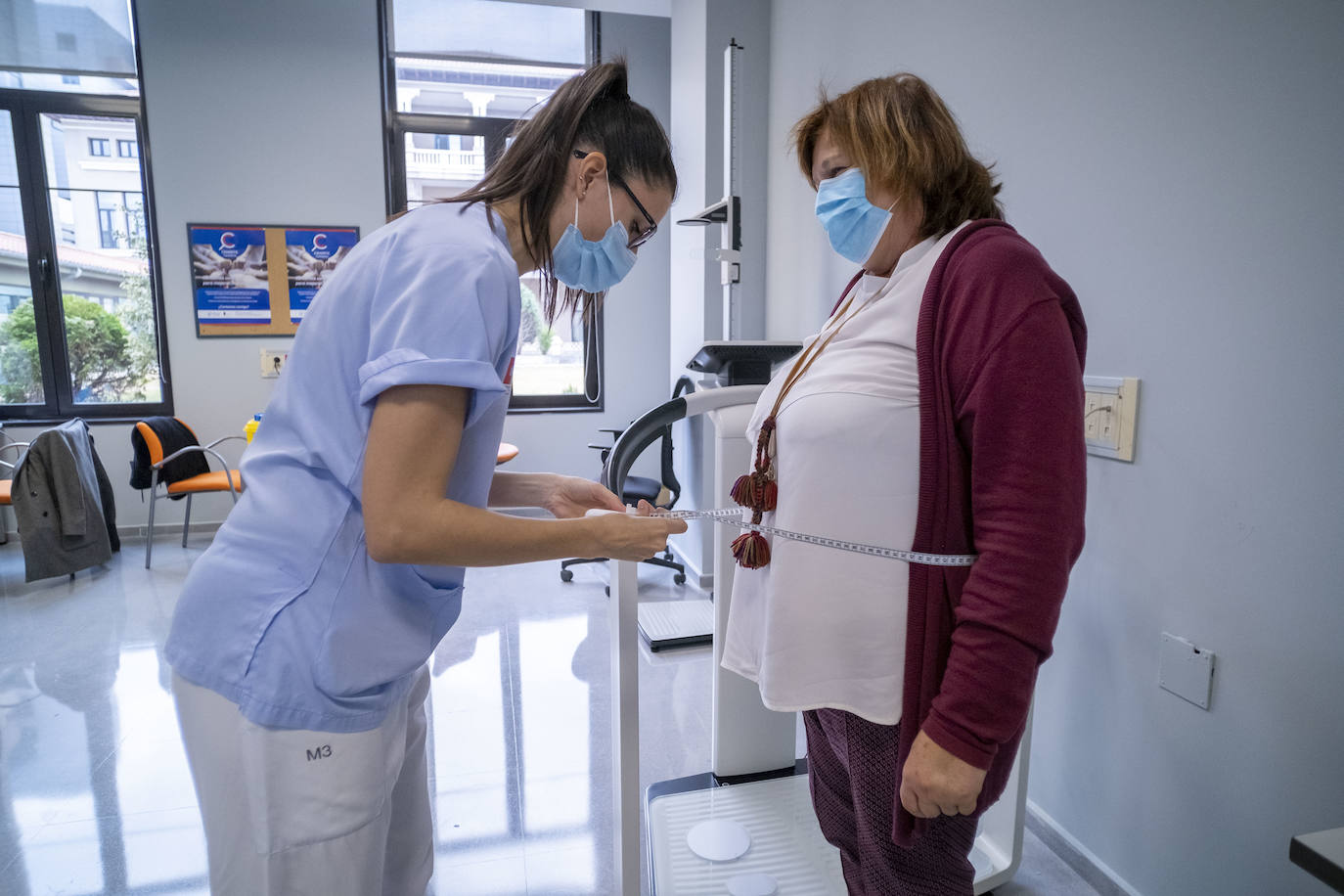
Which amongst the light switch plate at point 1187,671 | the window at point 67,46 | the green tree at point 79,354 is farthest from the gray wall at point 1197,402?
the green tree at point 79,354

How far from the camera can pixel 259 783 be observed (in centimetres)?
81

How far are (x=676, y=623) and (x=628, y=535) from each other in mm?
2409

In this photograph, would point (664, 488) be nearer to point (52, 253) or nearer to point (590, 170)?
point (590, 170)

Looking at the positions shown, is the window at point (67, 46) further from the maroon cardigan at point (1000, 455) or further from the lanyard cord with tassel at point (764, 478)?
the maroon cardigan at point (1000, 455)

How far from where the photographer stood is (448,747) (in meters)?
2.34

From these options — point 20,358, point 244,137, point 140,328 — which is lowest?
point 20,358

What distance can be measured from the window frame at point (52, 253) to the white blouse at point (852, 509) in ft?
16.7

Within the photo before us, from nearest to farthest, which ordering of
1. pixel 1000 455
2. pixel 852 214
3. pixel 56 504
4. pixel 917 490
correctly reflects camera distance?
pixel 1000 455 < pixel 917 490 < pixel 852 214 < pixel 56 504

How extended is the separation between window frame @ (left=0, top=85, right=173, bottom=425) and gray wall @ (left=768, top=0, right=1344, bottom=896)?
16.1ft

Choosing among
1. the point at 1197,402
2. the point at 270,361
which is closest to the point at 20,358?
the point at 270,361

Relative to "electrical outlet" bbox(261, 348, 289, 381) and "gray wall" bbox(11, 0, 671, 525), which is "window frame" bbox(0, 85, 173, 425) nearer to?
"gray wall" bbox(11, 0, 671, 525)

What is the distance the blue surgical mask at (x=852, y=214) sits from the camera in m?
1.01

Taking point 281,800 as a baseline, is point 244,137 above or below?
above

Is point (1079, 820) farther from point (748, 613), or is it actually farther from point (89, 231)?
point (89, 231)
